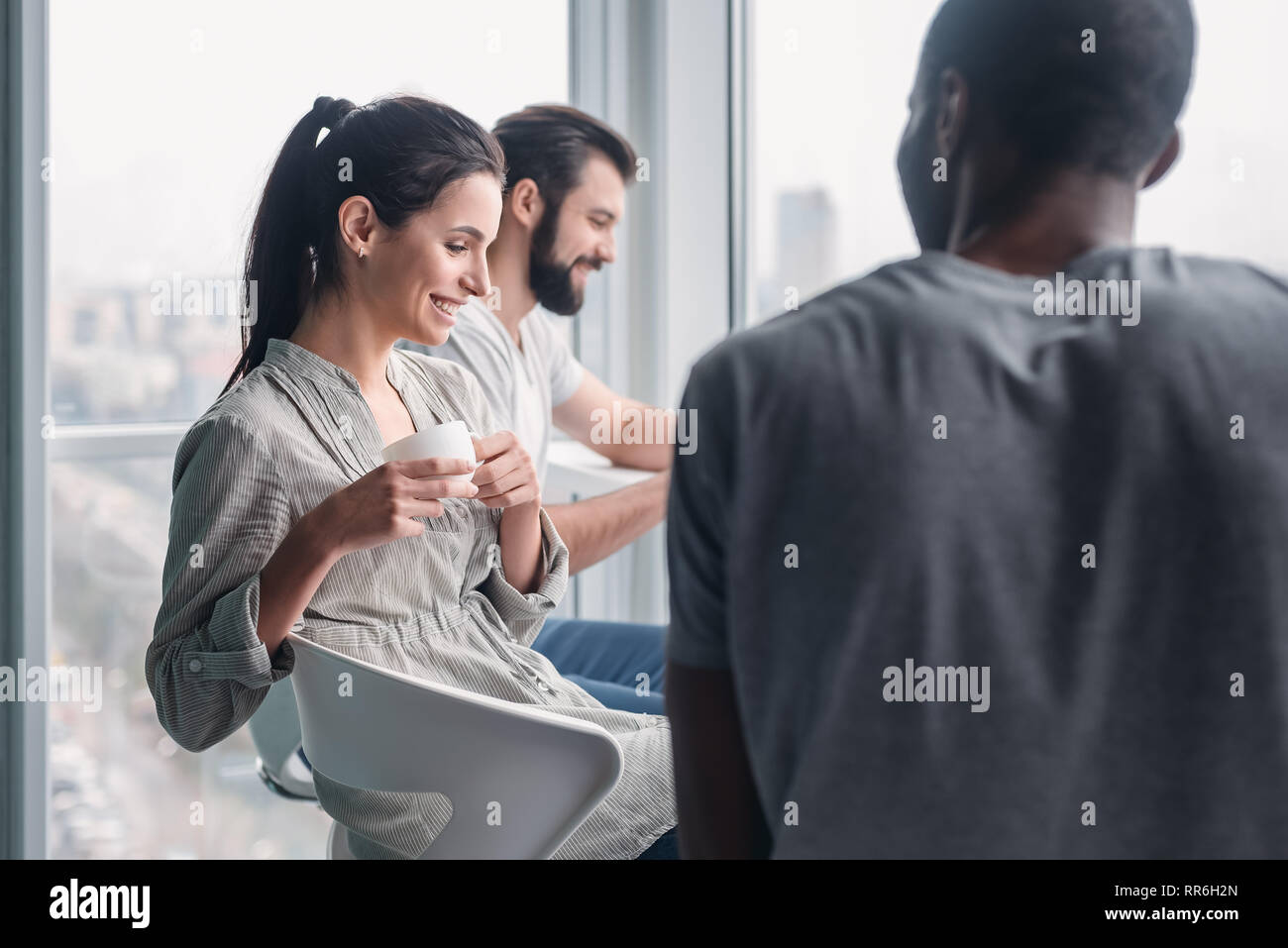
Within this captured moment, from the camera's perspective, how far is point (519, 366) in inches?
72.3

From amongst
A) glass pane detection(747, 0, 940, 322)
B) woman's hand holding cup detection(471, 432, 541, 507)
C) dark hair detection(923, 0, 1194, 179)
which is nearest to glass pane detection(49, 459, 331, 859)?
woman's hand holding cup detection(471, 432, 541, 507)

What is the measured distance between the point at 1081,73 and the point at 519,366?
1279 mm

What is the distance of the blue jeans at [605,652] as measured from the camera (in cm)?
176

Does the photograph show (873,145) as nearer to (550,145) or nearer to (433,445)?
(550,145)

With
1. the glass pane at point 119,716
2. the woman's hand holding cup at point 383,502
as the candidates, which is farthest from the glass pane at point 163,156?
the woman's hand holding cup at point 383,502

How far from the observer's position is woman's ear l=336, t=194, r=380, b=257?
4.14ft

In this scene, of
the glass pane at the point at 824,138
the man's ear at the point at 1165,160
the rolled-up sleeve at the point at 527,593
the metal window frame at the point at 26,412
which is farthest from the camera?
the glass pane at the point at 824,138

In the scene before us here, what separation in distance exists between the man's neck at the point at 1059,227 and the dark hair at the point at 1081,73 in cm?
1

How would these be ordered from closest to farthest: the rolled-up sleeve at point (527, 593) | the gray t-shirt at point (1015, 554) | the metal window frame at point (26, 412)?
the gray t-shirt at point (1015, 554)
the rolled-up sleeve at point (527, 593)
the metal window frame at point (26, 412)

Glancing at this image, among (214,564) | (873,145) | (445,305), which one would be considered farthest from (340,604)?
(873,145)

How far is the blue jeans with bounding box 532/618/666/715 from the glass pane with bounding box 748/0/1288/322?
0.69 meters

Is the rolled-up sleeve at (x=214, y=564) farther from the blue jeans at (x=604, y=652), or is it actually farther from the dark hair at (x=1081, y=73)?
the dark hair at (x=1081, y=73)

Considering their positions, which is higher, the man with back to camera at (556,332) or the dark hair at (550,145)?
the dark hair at (550,145)

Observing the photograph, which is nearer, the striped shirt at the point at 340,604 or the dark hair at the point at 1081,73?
the dark hair at the point at 1081,73
